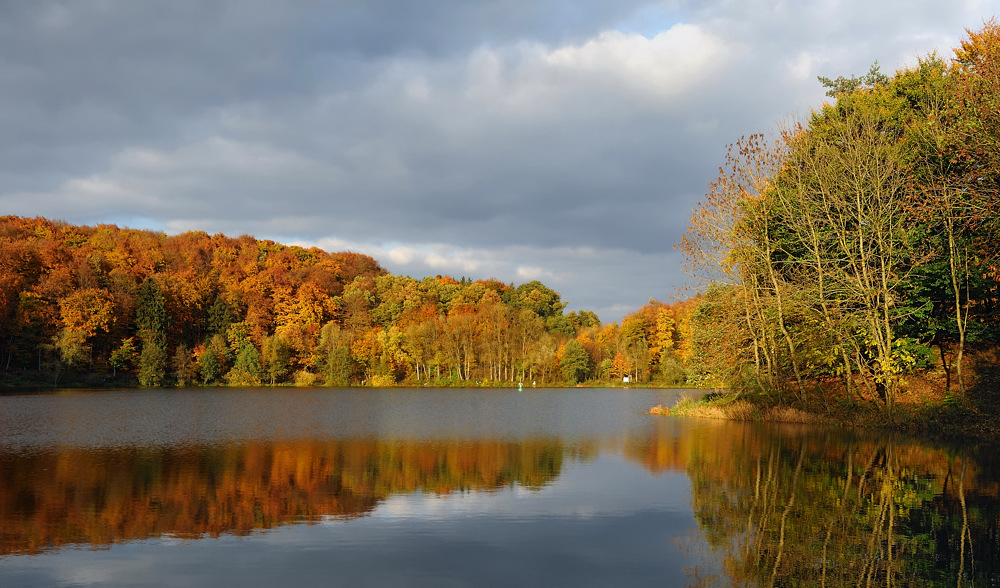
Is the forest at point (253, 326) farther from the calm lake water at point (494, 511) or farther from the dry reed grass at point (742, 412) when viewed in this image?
the calm lake water at point (494, 511)

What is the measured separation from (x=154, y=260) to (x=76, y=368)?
2005 cm

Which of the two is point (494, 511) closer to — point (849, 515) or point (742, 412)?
point (849, 515)

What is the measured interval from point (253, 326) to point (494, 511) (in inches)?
3213

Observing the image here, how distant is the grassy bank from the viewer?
24594 mm

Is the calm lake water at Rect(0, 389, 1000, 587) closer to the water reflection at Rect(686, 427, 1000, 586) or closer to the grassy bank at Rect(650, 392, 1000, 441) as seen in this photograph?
the water reflection at Rect(686, 427, 1000, 586)

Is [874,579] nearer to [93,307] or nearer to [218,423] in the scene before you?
[218,423]

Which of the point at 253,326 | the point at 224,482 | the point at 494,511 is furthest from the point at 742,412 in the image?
the point at 253,326

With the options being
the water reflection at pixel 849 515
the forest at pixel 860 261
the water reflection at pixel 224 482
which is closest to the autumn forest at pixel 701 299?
the forest at pixel 860 261

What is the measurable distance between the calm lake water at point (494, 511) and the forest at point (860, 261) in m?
5.91

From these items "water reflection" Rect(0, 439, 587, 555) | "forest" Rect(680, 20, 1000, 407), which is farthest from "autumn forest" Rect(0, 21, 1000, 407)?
"water reflection" Rect(0, 439, 587, 555)

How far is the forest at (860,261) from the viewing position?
25641 millimetres

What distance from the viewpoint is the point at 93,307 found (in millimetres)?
70688

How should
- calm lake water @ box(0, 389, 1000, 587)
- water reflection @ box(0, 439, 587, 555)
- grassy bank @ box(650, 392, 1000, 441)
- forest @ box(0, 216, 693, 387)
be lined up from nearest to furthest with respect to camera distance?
calm lake water @ box(0, 389, 1000, 587) → water reflection @ box(0, 439, 587, 555) → grassy bank @ box(650, 392, 1000, 441) → forest @ box(0, 216, 693, 387)

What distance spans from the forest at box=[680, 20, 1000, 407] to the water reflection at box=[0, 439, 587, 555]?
13.5 m
